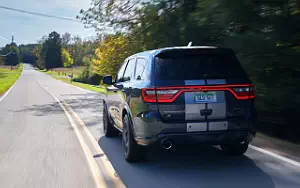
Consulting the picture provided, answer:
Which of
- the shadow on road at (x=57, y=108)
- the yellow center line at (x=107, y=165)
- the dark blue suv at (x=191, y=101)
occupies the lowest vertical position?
the shadow on road at (x=57, y=108)

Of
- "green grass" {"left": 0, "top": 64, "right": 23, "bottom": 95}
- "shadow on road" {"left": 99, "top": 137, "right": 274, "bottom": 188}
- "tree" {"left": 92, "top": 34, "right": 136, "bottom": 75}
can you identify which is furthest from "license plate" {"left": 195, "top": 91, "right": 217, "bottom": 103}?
"green grass" {"left": 0, "top": 64, "right": 23, "bottom": 95}

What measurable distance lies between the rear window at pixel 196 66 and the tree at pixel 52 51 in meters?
156

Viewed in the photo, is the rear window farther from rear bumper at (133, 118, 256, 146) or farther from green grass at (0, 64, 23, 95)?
green grass at (0, 64, 23, 95)

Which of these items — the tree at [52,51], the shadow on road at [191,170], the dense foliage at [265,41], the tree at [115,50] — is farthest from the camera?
the tree at [52,51]

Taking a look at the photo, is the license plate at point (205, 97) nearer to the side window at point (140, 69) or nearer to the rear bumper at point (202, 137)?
the rear bumper at point (202, 137)

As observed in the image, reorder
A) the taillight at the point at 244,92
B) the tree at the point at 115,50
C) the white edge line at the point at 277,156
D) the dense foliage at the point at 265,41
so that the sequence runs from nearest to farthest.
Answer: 1. the taillight at the point at 244,92
2. the white edge line at the point at 277,156
3. the dense foliage at the point at 265,41
4. the tree at the point at 115,50

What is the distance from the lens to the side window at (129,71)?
7082mm

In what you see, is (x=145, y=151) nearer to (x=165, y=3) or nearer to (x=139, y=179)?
(x=139, y=179)

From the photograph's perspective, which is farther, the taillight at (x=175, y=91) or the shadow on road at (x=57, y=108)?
the shadow on road at (x=57, y=108)

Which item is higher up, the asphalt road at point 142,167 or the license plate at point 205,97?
the license plate at point 205,97

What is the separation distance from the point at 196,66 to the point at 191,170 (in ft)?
5.08

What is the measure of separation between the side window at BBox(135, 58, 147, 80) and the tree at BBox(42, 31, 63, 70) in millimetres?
154921

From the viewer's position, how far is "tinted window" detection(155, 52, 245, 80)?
5.80 m

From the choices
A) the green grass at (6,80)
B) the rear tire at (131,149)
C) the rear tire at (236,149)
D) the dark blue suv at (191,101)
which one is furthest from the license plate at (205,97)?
the green grass at (6,80)
